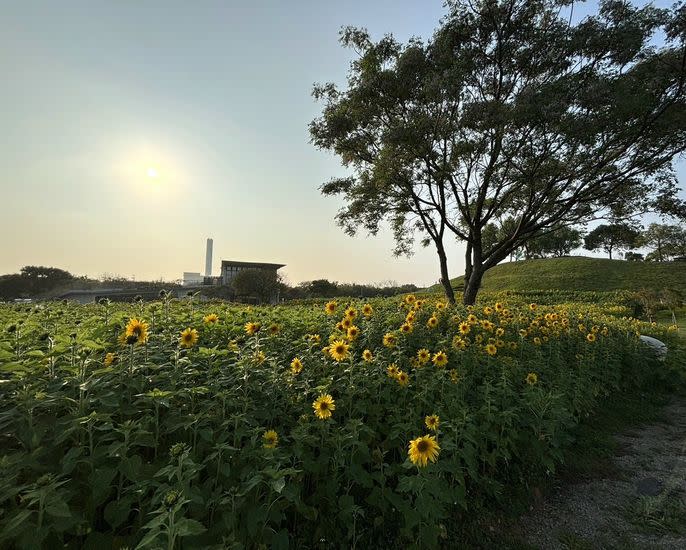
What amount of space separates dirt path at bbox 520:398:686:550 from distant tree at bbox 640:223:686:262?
51926 millimetres

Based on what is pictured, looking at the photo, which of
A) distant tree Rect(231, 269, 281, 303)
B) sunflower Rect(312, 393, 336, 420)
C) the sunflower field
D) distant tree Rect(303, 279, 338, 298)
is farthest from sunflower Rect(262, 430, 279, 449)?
distant tree Rect(303, 279, 338, 298)

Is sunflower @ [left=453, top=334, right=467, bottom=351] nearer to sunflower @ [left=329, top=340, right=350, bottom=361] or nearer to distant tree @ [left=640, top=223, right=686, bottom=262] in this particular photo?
sunflower @ [left=329, top=340, right=350, bottom=361]

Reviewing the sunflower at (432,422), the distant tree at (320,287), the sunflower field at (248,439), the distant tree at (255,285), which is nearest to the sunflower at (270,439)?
the sunflower field at (248,439)

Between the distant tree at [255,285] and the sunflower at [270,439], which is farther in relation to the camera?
the distant tree at [255,285]

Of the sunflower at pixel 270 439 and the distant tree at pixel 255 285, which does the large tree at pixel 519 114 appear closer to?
the sunflower at pixel 270 439

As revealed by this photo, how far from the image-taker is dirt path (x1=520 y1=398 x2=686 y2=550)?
8.22 feet

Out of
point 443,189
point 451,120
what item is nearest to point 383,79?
point 451,120

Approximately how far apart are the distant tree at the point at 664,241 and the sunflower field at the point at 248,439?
175 feet

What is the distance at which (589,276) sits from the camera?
27609 millimetres

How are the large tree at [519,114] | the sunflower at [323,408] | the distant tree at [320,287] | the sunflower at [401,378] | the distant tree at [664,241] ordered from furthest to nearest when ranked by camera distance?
the distant tree at [664,241] → the distant tree at [320,287] → the large tree at [519,114] → the sunflower at [401,378] → the sunflower at [323,408]

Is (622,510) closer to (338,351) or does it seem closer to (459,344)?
(459,344)

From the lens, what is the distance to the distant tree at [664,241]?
44.5m

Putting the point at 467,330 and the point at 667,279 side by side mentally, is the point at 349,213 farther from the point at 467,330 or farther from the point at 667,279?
the point at 667,279

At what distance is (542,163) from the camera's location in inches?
431
